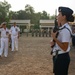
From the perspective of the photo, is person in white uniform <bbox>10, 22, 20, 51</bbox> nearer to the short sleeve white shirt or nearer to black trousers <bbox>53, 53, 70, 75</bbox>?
the short sleeve white shirt

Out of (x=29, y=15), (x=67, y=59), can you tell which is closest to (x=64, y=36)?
(x=67, y=59)

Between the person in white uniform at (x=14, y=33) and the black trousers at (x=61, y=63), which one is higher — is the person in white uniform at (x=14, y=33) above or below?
below

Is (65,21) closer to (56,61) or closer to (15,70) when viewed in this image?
(56,61)

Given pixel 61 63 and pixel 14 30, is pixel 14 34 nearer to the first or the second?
pixel 14 30

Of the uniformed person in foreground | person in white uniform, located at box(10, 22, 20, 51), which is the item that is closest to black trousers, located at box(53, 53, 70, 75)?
the uniformed person in foreground

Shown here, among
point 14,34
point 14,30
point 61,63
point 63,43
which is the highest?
Answer: point 63,43

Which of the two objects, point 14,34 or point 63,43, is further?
point 14,34

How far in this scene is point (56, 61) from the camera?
4789mm

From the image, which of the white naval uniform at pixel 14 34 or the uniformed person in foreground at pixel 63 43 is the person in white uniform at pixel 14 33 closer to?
the white naval uniform at pixel 14 34

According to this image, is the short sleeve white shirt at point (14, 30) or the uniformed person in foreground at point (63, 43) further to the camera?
the short sleeve white shirt at point (14, 30)

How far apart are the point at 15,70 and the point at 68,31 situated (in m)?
5.11

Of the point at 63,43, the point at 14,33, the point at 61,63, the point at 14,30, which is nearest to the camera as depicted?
the point at 63,43

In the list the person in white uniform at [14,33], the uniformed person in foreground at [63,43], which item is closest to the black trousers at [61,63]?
the uniformed person in foreground at [63,43]

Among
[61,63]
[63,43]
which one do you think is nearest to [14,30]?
[61,63]
